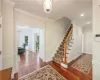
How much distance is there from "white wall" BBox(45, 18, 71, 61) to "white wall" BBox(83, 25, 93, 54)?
267cm

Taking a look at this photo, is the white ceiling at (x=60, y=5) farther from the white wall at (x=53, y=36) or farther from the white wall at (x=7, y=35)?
the white wall at (x=53, y=36)

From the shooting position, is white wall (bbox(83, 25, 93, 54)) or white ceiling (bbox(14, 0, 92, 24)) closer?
white ceiling (bbox(14, 0, 92, 24))

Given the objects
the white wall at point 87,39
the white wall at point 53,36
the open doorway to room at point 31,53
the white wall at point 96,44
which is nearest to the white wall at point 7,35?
the open doorway to room at point 31,53

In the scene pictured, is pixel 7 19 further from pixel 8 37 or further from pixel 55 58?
pixel 55 58

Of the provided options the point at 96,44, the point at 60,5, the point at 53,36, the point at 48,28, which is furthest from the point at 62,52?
the point at 96,44

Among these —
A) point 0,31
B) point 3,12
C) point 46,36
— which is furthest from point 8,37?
point 46,36

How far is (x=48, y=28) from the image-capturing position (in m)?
4.47

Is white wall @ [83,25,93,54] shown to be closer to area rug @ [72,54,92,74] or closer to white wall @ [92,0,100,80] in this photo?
area rug @ [72,54,92,74]

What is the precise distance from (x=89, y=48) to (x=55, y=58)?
406 cm

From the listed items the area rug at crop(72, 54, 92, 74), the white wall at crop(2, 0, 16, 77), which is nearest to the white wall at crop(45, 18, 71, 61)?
the area rug at crop(72, 54, 92, 74)

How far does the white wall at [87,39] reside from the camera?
262 inches

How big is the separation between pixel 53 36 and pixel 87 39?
395 centimetres

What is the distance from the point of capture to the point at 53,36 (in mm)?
4828

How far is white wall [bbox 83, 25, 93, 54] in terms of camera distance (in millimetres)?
6664
